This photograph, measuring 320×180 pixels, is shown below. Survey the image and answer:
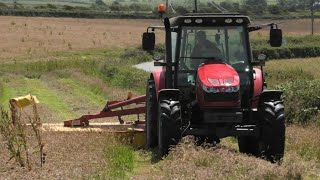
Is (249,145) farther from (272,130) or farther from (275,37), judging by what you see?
(275,37)

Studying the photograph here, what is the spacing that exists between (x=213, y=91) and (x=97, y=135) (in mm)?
2490

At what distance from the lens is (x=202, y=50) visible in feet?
28.0

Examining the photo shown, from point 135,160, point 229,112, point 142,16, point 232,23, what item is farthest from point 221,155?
point 142,16

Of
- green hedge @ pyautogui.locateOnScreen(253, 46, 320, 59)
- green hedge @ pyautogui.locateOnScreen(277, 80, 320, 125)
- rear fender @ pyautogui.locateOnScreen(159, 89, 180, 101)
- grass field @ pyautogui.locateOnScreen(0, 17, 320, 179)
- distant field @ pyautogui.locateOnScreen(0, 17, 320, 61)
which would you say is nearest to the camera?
grass field @ pyautogui.locateOnScreen(0, 17, 320, 179)

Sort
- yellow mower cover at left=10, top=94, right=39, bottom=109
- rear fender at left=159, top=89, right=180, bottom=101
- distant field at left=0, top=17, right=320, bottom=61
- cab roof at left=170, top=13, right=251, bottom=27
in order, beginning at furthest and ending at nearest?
1. distant field at left=0, top=17, right=320, bottom=61
2. cab roof at left=170, top=13, right=251, bottom=27
3. yellow mower cover at left=10, top=94, right=39, bottom=109
4. rear fender at left=159, top=89, right=180, bottom=101

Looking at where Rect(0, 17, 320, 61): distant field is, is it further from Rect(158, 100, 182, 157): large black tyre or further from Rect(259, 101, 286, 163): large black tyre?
Rect(259, 101, 286, 163): large black tyre

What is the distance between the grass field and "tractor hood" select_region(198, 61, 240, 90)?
2.88 feet

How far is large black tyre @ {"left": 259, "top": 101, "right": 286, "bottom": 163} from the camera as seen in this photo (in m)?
7.70

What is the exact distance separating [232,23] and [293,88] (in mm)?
6218

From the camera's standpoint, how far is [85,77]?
23500mm

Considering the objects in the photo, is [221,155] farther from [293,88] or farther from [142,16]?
[142,16]

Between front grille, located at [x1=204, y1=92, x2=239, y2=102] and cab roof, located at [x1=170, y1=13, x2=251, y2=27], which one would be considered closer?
front grille, located at [x1=204, y1=92, x2=239, y2=102]

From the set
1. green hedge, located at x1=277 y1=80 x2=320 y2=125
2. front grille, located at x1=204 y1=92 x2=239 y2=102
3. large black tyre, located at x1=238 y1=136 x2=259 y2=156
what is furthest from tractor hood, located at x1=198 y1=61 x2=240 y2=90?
green hedge, located at x1=277 y1=80 x2=320 y2=125

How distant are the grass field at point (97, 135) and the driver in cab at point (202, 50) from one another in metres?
1.40
